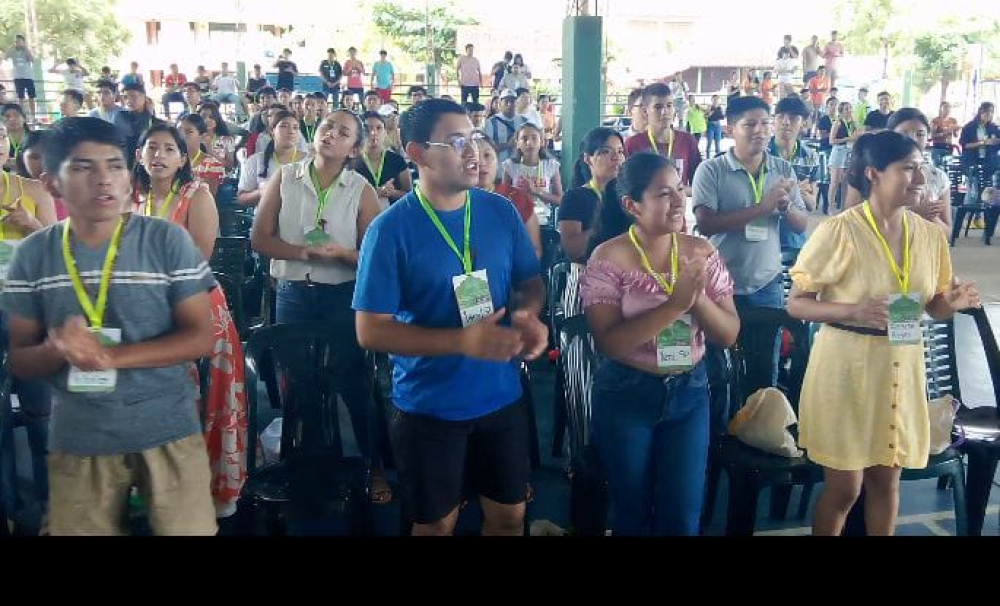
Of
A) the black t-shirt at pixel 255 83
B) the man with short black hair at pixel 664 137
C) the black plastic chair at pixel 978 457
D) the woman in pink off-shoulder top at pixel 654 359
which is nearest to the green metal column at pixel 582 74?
the man with short black hair at pixel 664 137

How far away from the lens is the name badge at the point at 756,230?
405 cm

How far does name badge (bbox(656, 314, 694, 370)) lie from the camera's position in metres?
2.59

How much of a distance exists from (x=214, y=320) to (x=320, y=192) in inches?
36.0

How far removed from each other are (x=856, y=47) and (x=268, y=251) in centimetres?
2134

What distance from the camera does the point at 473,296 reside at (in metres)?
2.31

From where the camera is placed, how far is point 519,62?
1633 cm

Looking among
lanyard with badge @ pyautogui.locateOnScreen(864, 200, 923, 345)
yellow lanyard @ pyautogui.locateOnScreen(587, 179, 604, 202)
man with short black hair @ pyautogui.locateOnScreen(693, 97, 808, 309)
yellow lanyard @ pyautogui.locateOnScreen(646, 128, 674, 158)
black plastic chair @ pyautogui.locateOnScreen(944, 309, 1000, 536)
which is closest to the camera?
lanyard with badge @ pyautogui.locateOnScreen(864, 200, 923, 345)

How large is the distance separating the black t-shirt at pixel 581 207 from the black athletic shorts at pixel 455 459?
83.7 inches

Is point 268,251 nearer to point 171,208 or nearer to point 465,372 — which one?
point 171,208

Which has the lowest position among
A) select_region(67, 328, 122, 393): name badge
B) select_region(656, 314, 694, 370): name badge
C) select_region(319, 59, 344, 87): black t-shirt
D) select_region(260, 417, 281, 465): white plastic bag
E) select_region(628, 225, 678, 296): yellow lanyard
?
select_region(260, 417, 281, 465): white plastic bag

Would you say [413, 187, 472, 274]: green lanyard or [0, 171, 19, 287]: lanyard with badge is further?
[0, 171, 19, 287]: lanyard with badge

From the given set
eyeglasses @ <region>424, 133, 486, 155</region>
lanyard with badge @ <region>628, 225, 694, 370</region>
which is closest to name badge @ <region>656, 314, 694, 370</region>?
lanyard with badge @ <region>628, 225, 694, 370</region>

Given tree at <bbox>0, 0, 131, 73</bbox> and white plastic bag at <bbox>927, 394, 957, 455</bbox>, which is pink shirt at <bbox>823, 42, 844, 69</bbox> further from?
tree at <bbox>0, 0, 131, 73</bbox>

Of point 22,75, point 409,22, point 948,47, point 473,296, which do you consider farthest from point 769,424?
point 409,22
